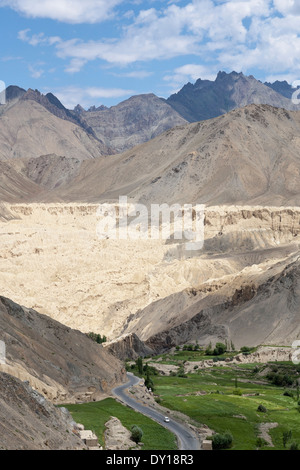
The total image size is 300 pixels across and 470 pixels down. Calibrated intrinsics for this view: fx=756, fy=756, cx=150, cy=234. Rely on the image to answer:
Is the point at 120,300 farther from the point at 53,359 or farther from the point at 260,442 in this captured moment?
the point at 260,442

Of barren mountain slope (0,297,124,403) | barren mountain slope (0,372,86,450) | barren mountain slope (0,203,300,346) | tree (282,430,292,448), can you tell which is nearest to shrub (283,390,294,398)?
barren mountain slope (0,297,124,403)

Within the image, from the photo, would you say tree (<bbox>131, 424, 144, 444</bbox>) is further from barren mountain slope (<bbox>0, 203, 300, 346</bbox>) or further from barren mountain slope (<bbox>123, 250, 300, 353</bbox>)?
barren mountain slope (<bbox>0, 203, 300, 346</bbox>)

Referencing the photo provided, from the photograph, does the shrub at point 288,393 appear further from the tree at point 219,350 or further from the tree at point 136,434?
the tree at point 219,350

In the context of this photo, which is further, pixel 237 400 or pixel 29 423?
pixel 237 400

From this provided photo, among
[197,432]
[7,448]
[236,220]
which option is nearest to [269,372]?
[197,432]

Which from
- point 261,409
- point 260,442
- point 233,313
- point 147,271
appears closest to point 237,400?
point 261,409

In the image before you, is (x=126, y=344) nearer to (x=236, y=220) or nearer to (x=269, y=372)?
(x=269, y=372)

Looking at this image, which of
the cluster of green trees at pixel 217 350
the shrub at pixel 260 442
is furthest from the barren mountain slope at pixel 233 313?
the shrub at pixel 260 442
